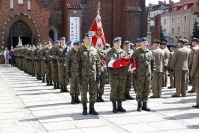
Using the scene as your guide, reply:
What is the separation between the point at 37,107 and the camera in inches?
373

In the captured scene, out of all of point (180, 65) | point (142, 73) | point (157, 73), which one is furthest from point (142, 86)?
point (180, 65)

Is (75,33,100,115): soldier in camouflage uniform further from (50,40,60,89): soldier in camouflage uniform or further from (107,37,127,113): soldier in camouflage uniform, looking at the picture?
(50,40,60,89): soldier in camouflage uniform

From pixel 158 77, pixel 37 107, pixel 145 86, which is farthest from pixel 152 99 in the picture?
pixel 37 107

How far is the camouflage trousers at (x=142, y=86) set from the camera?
8.66 metres

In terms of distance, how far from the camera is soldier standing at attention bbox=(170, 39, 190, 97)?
37.0 feet

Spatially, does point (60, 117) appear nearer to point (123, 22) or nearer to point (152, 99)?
point (152, 99)

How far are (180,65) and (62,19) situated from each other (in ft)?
72.2

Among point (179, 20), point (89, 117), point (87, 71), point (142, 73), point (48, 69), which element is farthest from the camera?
point (179, 20)

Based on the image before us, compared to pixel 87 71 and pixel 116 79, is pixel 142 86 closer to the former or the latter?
pixel 116 79

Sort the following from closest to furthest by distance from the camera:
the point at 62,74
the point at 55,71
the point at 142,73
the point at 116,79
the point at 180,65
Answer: the point at 116,79, the point at 142,73, the point at 180,65, the point at 62,74, the point at 55,71

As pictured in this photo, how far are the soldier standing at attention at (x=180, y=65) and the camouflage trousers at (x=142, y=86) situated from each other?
2.94 m

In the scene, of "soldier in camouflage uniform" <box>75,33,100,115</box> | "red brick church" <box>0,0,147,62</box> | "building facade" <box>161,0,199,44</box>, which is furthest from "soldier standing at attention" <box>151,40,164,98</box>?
"building facade" <box>161,0,199,44</box>

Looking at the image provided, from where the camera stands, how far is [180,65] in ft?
37.0

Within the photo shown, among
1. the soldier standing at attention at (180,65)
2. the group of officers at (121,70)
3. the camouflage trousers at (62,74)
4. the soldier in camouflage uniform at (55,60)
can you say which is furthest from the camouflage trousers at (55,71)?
the soldier standing at attention at (180,65)
